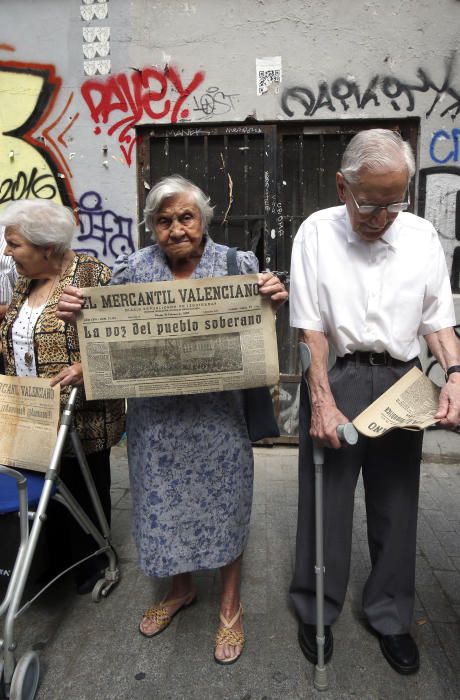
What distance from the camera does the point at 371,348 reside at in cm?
193

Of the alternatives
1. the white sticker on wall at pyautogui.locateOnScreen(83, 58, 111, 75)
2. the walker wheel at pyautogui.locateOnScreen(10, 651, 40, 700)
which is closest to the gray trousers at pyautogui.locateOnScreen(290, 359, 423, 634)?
the walker wheel at pyautogui.locateOnScreen(10, 651, 40, 700)

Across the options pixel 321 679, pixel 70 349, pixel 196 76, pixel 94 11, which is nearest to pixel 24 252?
pixel 70 349

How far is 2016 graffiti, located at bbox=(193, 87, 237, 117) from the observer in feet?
13.2

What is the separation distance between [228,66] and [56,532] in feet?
11.6

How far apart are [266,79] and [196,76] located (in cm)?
55

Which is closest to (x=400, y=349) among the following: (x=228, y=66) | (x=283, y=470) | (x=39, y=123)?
(x=283, y=470)

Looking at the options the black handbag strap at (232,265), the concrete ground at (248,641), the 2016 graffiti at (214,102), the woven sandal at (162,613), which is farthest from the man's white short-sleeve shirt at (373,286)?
the 2016 graffiti at (214,102)

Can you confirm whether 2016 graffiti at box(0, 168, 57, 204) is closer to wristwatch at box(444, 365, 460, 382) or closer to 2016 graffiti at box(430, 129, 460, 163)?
2016 graffiti at box(430, 129, 460, 163)

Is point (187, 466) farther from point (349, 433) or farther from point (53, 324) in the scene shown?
point (53, 324)

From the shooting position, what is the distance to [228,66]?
400 centimetres

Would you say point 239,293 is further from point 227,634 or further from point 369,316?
point 227,634

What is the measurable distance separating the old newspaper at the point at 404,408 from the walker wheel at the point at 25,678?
1.46 meters

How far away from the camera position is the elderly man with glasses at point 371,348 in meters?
1.78

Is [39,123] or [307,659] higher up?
[39,123]
